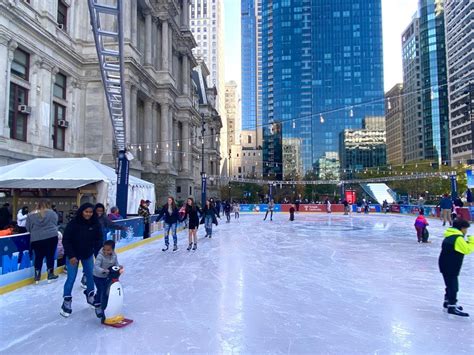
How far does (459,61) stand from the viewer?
273 ft

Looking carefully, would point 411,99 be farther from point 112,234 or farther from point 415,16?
point 112,234

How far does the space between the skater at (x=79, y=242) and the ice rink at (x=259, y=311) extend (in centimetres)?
39

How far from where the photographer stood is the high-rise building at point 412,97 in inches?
4296

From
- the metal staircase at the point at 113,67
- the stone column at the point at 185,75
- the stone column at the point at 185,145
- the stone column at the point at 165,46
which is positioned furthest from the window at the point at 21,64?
the stone column at the point at 185,75

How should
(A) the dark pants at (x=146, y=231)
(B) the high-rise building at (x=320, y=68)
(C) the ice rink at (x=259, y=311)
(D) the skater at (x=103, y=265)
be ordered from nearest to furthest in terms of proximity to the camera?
(C) the ice rink at (x=259, y=311) < (D) the skater at (x=103, y=265) < (A) the dark pants at (x=146, y=231) < (B) the high-rise building at (x=320, y=68)

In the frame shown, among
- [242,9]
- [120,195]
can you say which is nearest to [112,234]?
[120,195]

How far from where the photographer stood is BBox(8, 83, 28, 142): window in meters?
20.2

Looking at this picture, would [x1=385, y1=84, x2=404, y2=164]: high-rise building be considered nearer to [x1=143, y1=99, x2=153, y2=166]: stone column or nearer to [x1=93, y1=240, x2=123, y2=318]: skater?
[x1=143, y1=99, x2=153, y2=166]: stone column

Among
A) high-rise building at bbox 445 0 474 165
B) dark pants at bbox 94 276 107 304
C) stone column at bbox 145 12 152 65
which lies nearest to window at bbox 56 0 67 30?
stone column at bbox 145 12 152 65

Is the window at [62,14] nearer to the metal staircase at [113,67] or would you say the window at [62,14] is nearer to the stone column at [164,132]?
the metal staircase at [113,67]

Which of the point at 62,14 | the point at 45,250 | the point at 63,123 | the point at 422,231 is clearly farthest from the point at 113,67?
the point at 62,14

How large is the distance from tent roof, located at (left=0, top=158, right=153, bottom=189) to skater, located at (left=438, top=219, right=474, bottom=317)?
528 inches

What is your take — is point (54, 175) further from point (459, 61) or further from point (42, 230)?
point (459, 61)

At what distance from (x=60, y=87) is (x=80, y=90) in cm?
190
